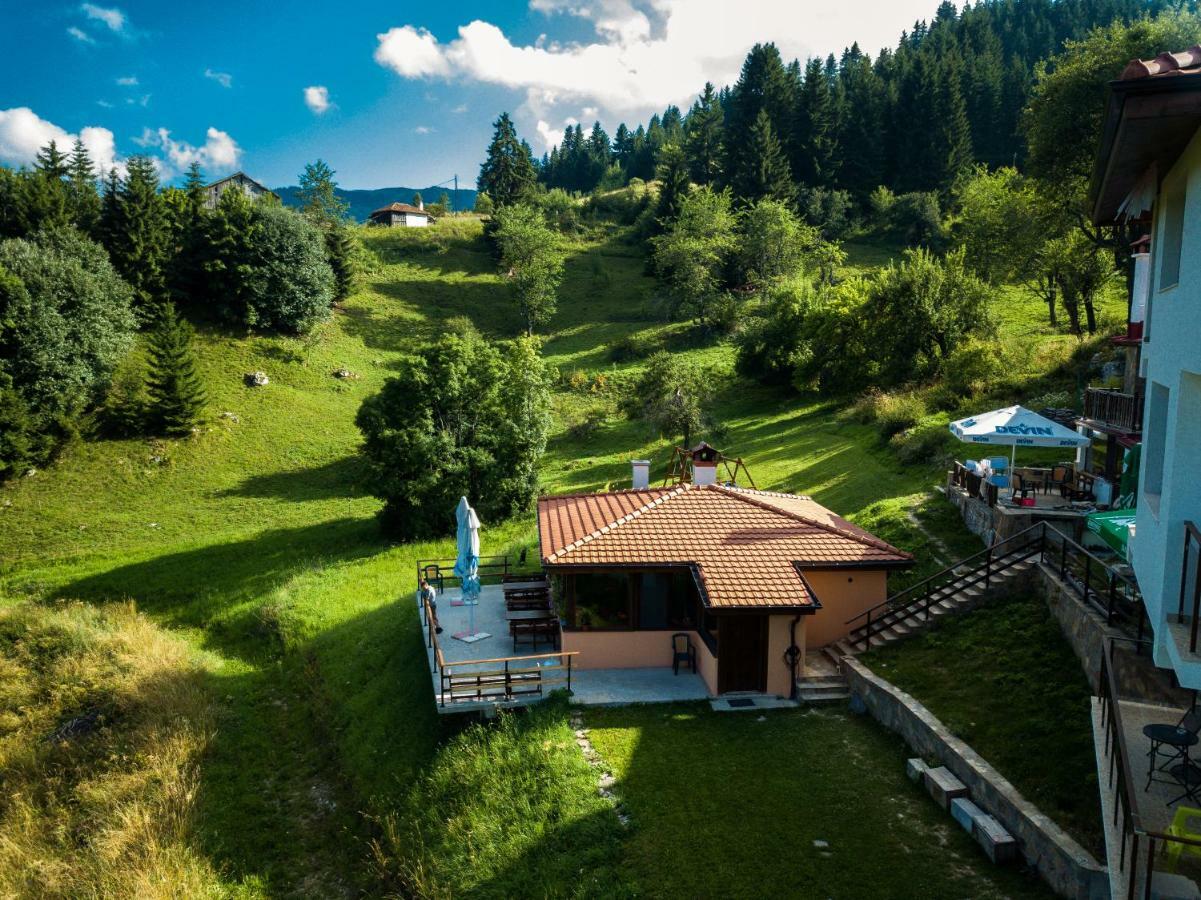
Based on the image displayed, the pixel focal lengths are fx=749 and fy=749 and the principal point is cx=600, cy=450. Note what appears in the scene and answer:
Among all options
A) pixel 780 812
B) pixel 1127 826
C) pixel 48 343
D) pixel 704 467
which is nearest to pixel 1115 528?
pixel 1127 826

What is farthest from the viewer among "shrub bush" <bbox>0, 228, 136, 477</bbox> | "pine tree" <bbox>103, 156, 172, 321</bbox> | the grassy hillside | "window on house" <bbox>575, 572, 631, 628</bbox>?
"pine tree" <bbox>103, 156, 172, 321</bbox>

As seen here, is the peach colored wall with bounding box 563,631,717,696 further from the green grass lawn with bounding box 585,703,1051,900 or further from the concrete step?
the concrete step

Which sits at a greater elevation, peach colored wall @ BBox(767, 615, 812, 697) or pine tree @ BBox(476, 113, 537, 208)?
Result: pine tree @ BBox(476, 113, 537, 208)

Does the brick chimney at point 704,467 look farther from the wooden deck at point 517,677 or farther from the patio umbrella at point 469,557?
the patio umbrella at point 469,557

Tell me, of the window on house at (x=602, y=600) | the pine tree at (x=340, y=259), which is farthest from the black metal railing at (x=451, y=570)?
the pine tree at (x=340, y=259)

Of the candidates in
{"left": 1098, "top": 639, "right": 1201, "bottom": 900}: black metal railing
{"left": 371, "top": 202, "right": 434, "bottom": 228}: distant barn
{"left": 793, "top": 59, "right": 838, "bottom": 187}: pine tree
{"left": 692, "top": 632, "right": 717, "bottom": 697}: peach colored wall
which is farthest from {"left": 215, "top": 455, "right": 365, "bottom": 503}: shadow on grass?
{"left": 793, "top": 59, "right": 838, "bottom": 187}: pine tree

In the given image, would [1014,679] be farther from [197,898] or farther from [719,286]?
[719,286]
